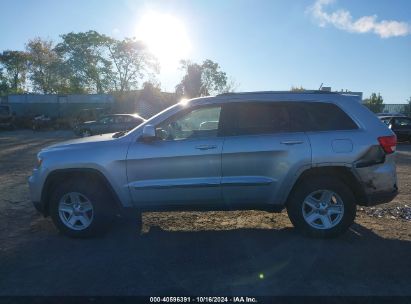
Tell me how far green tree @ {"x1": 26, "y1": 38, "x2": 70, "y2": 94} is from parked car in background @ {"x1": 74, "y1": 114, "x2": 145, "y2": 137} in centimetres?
4655

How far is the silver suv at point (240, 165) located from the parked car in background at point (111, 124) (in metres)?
17.1

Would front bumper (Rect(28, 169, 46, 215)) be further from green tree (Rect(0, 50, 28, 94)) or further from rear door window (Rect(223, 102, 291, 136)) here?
green tree (Rect(0, 50, 28, 94))

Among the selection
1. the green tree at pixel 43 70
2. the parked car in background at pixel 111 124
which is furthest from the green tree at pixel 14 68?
the parked car in background at pixel 111 124

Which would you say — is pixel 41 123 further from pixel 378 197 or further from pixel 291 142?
pixel 378 197

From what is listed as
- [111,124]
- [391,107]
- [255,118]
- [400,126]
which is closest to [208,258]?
[255,118]

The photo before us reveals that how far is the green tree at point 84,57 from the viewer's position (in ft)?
206

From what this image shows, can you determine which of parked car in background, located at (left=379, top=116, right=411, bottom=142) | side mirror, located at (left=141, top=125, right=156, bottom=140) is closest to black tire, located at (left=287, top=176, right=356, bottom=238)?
side mirror, located at (left=141, top=125, right=156, bottom=140)

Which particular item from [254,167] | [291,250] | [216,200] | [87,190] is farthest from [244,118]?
[87,190]

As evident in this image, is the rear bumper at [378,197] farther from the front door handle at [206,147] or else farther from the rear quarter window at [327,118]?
the front door handle at [206,147]

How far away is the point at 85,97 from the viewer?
1773 inches

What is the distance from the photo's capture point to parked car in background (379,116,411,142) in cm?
2159

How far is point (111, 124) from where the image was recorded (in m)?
23.8

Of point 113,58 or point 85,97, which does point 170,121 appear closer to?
point 85,97

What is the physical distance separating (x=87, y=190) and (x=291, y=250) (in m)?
2.74
